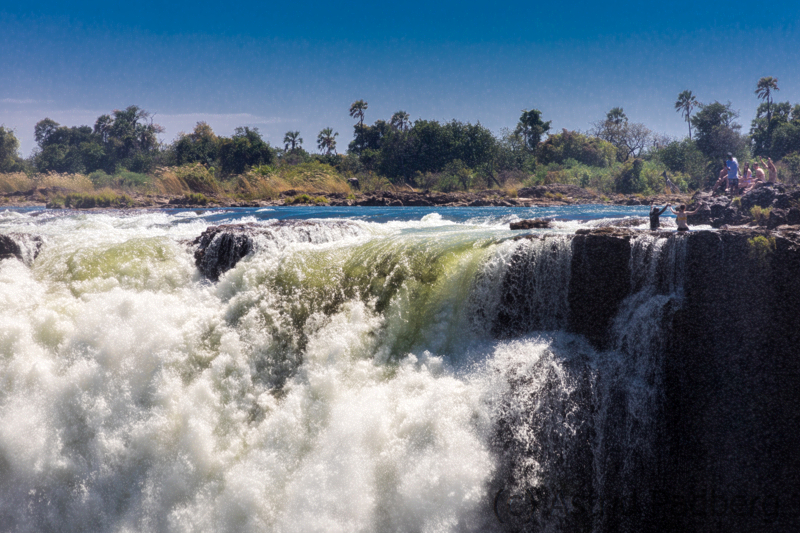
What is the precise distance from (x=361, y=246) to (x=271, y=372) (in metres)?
2.76

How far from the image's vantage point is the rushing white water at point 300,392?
431cm

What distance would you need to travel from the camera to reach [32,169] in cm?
4712

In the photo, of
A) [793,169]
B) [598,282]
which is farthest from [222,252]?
[793,169]

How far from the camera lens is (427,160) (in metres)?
40.7

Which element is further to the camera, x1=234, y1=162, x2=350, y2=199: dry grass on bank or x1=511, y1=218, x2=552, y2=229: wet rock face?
x1=234, y1=162, x2=350, y2=199: dry grass on bank

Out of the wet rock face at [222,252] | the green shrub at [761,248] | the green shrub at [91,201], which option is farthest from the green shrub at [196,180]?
the green shrub at [761,248]

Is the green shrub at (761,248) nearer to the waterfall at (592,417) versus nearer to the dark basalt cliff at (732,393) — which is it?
the dark basalt cliff at (732,393)

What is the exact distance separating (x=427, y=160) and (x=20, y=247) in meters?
36.1

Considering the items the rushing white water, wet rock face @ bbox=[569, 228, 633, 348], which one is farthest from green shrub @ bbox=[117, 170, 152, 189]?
wet rock face @ bbox=[569, 228, 633, 348]

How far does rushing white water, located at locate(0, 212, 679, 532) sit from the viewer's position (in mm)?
4309

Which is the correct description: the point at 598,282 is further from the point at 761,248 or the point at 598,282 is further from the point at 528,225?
the point at 528,225

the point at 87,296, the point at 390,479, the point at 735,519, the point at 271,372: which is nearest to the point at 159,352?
the point at 271,372

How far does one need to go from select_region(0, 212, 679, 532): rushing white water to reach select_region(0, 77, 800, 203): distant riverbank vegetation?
71.7 ft

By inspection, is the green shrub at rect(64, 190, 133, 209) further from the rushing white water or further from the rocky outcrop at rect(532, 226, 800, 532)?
the rocky outcrop at rect(532, 226, 800, 532)
